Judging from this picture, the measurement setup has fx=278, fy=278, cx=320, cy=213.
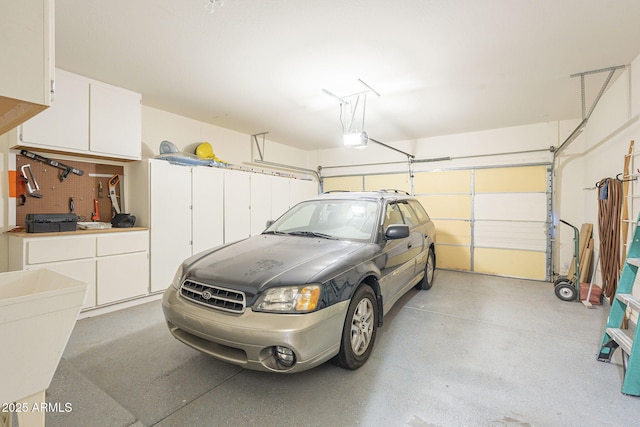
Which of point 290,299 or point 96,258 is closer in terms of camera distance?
point 290,299

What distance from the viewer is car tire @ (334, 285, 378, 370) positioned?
6.79ft

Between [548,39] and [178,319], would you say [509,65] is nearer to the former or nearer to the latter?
[548,39]

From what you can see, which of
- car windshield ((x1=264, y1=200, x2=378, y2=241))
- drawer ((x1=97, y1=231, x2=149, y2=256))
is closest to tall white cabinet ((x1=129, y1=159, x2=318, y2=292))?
drawer ((x1=97, y1=231, x2=149, y2=256))

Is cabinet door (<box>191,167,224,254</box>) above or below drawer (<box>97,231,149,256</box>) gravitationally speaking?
above

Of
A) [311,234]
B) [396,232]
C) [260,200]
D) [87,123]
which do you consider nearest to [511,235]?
[396,232]

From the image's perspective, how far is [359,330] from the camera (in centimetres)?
225

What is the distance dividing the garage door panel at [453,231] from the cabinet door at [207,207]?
179 inches

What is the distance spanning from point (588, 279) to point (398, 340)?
3629mm

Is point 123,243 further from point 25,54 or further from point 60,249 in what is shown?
point 25,54

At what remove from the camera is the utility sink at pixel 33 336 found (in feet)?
2.89

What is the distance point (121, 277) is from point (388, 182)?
551 centimetres

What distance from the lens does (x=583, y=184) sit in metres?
4.80

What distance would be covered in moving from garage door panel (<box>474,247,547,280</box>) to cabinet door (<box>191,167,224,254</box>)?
5105 millimetres

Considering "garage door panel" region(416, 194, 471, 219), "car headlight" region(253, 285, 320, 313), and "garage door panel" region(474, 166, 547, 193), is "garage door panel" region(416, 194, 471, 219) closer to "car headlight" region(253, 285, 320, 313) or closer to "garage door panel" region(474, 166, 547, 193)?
"garage door panel" region(474, 166, 547, 193)
